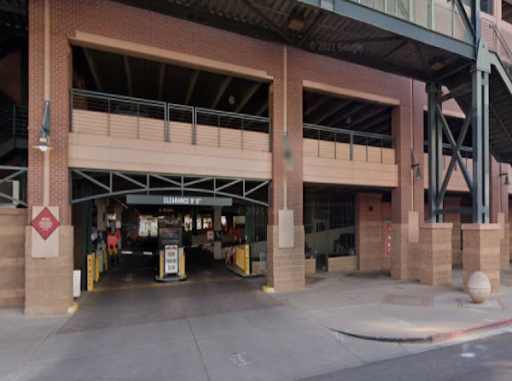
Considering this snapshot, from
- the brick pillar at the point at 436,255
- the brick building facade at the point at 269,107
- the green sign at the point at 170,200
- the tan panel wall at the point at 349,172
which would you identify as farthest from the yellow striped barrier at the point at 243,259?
the brick pillar at the point at 436,255

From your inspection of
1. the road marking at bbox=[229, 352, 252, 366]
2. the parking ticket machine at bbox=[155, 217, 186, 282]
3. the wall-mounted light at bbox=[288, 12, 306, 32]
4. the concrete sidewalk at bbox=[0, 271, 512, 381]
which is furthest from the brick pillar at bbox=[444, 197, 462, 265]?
the road marking at bbox=[229, 352, 252, 366]

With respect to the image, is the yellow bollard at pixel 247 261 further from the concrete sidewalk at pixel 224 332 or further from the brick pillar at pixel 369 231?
the brick pillar at pixel 369 231

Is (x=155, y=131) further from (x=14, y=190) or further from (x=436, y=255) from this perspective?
(x=436, y=255)

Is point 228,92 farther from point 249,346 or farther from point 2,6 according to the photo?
point 249,346

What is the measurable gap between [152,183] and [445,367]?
10.7m

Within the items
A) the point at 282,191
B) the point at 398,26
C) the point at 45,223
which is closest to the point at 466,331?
the point at 282,191

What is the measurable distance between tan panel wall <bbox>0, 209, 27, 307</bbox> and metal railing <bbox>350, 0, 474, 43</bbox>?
38.4ft

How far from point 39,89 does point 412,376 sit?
36.2ft

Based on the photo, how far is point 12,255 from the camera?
8.64 m

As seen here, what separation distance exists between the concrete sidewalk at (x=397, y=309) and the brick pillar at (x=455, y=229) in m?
6.30

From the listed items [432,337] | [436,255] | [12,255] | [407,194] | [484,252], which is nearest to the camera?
[432,337]

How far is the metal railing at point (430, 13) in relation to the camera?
978 centimetres

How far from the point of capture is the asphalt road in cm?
503

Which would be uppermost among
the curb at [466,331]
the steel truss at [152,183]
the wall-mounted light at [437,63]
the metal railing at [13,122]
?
the wall-mounted light at [437,63]
